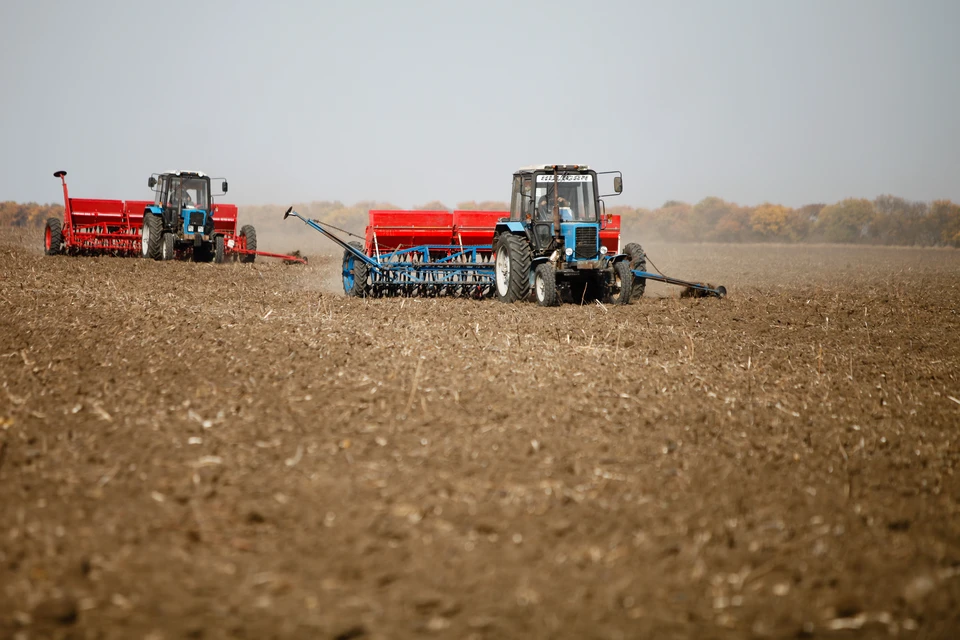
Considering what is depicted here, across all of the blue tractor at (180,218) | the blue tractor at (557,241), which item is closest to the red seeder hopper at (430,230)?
the blue tractor at (557,241)

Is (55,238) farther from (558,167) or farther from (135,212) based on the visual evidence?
(558,167)

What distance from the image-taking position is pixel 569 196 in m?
14.0

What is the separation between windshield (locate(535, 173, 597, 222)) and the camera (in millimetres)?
13930

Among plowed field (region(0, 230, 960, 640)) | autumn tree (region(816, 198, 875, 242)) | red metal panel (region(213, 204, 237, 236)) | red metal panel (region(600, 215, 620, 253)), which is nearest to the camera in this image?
plowed field (region(0, 230, 960, 640))

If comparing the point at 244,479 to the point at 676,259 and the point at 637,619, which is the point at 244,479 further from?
the point at 676,259

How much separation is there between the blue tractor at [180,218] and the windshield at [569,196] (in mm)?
9748

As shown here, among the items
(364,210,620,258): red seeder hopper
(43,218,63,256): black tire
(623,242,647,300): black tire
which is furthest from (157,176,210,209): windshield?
(623,242,647,300): black tire

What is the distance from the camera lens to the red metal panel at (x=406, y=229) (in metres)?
16.2

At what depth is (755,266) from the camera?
28859mm

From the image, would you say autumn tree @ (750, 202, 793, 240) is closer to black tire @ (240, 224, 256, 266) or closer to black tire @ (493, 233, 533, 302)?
black tire @ (240, 224, 256, 266)

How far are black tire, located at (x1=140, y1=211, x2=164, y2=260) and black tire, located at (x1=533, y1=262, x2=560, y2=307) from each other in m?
11.0

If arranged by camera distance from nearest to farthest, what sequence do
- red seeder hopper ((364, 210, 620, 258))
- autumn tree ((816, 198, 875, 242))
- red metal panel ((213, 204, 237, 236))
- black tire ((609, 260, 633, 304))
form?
black tire ((609, 260, 633, 304))
red seeder hopper ((364, 210, 620, 258))
red metal panel ((213, 204, 237, 236))
autumn tree ((816, 198, 875, 242))

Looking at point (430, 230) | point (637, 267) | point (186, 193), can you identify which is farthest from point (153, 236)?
point (637, 267)

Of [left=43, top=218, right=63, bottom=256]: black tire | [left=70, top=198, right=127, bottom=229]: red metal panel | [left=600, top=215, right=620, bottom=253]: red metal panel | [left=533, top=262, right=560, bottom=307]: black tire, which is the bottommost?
[left=533, top=262, right=560, bottom=307]: black tire
